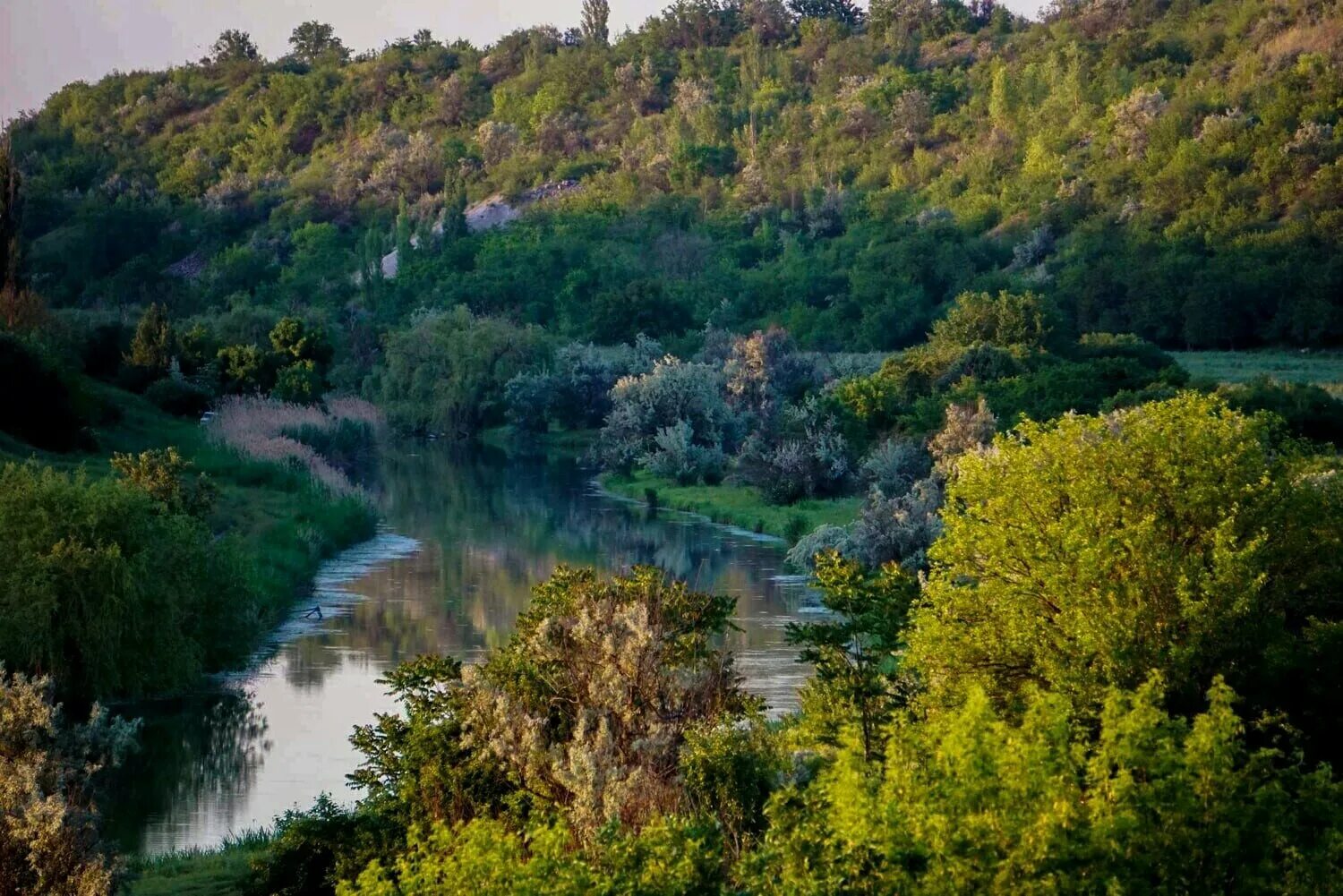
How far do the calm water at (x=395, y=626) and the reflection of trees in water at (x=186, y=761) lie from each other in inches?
1.2

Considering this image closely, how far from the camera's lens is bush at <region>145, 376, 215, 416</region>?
164 ft

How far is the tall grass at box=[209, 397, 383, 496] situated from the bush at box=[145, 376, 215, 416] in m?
0.60

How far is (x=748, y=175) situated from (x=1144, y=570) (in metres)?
93.7

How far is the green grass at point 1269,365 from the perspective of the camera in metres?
55.7

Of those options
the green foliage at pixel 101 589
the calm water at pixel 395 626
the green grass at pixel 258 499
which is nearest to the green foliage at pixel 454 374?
the calm water at pixel 395 626

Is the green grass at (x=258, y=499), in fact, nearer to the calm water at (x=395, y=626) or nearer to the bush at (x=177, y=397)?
the calm water at (x=395, y=626)

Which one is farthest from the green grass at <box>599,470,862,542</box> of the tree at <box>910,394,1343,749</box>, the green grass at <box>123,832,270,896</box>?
the tree at <box>910,394,1343,749</box>

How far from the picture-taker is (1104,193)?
81.9 m

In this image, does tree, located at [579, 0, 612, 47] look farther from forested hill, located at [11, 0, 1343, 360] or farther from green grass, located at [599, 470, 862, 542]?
green grass, located at [599, 470, 862, 542]

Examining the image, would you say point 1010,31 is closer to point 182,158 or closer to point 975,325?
point 182,158

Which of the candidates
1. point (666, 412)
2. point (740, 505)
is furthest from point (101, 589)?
point (666, 412)

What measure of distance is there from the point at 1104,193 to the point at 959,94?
2920 cm

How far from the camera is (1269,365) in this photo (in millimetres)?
60469

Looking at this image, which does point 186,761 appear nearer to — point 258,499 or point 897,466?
point 258,499
